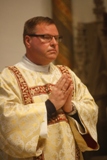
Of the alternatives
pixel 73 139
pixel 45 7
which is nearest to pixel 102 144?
pixel 73 139

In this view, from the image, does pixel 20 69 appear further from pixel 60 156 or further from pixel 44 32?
pixel 60 156

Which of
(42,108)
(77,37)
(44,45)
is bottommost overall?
(42,108)

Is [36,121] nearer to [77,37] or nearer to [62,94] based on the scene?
[62,94]

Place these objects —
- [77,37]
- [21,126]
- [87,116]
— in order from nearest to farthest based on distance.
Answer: [21,126]
[87,116]
[77,37]

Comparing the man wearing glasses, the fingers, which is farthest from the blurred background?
the fingers

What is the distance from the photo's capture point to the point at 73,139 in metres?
1.63

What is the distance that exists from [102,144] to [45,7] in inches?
40.9

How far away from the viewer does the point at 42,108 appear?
59.6 inches

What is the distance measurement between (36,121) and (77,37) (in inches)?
35.8

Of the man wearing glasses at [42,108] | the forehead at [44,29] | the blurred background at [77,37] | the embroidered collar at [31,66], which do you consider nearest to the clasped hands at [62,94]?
the man wearing glasses at [42,108]

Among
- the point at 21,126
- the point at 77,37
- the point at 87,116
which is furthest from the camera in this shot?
the point at 77,37

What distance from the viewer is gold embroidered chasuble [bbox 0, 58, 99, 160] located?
4.88 feet

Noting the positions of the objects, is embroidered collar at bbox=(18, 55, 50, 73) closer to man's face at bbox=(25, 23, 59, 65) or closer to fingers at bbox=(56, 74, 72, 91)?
man's face at bbox=(25, 23, 59, 65)

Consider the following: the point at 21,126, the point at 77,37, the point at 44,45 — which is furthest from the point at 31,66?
the point at 77,37
